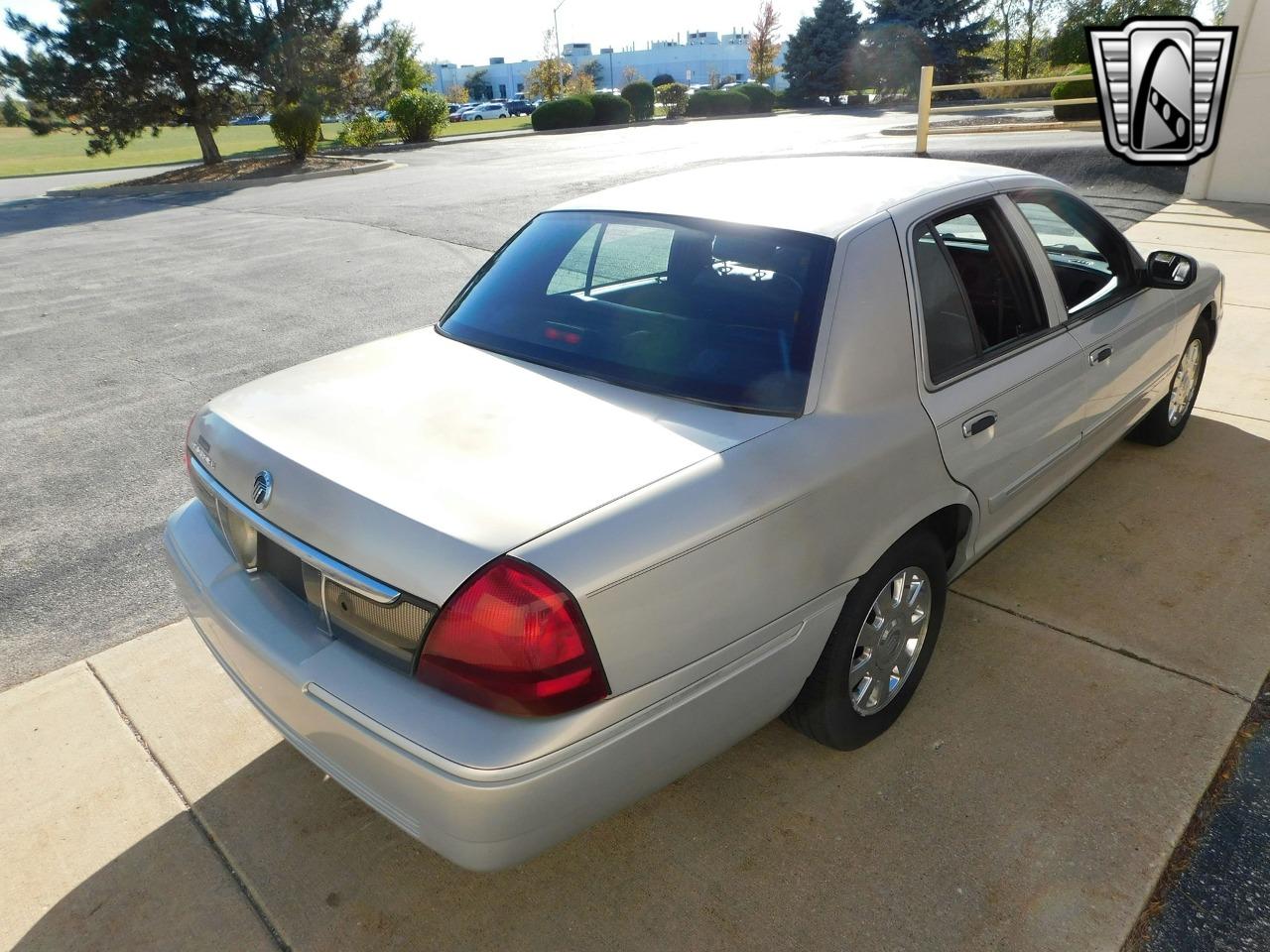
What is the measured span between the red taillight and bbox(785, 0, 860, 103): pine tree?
48142mm

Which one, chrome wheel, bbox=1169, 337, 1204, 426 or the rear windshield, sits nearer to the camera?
the rear windshield

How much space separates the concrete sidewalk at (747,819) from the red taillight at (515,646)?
0.77 m

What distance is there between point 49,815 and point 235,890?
0.70 meters

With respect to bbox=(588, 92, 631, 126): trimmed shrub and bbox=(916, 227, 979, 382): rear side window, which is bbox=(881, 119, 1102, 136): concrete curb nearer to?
bbox=(916, 227, 979, 382): rear side window

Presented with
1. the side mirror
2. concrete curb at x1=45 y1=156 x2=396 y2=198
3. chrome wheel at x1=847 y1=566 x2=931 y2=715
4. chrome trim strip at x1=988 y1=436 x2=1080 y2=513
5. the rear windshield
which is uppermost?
the rear windshield

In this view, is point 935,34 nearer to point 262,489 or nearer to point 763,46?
point 763,46

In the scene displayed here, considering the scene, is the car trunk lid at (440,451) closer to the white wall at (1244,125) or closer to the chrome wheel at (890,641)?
the chrome wheel at (890,641)

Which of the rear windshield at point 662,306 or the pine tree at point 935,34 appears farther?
the pine tree at point 935,34

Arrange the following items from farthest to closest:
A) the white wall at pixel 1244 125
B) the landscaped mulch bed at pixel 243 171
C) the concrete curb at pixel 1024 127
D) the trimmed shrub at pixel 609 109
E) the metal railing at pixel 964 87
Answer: the trimmed shrub at pixel 609 109
the landscaped mulch bed at pixel 243 171
the concrete curb at pixel 1024 127
the metal railing at pixel 964 87
the white wall at pixel 1244 125

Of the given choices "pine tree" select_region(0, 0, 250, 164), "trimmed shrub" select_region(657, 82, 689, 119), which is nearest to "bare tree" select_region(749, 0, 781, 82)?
"trimmed shrub" select_region(657, 82, 689, 119)

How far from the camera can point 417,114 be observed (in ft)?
106

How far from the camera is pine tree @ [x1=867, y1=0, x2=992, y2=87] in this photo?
42688 millimetres

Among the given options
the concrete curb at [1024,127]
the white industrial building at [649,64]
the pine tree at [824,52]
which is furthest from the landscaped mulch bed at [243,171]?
the white industrial building at [649,64]

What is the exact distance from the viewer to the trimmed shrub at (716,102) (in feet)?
142
